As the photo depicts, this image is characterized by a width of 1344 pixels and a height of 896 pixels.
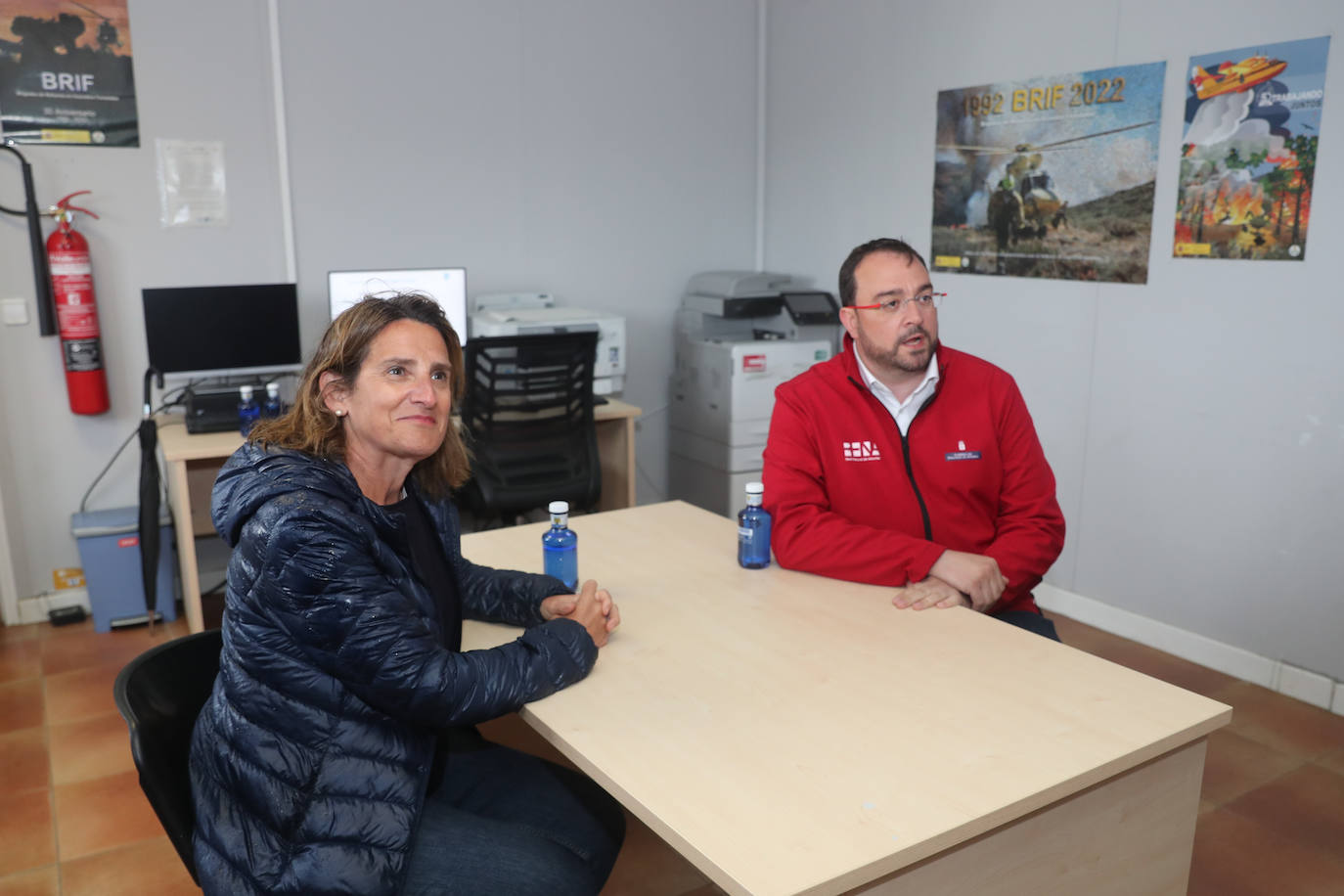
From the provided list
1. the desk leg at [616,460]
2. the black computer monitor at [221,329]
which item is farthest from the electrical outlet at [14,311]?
the desk leg at [616,460]

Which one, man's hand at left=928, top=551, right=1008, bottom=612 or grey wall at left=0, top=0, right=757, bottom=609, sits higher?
grey wall at left=0, top=0, right=757, bottom=609

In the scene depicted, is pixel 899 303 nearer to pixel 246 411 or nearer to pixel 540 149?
pixel 246 411

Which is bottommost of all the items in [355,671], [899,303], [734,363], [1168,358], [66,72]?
[355,671]

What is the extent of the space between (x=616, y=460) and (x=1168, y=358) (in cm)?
216

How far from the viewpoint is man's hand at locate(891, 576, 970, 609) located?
1.83m

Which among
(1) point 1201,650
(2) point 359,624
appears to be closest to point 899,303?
(2) point 359,624

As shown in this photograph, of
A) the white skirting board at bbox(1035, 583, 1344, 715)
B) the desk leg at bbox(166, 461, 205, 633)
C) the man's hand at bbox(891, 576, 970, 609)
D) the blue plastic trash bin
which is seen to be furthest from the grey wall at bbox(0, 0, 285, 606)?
the white skirting board at bbox(1035, 583, 1344, 715)

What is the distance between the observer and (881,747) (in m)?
1.32

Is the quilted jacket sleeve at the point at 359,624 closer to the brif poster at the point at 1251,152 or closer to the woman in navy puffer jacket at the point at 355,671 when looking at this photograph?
the woman in navy puffer jacket at the point at 355,671

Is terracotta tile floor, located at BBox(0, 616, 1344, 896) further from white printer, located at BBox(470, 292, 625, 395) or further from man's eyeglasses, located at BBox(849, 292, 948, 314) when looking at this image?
white printer, located at BBox(470, 292, 625, 395)

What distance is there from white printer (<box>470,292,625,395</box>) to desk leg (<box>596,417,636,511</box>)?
0.17 metres

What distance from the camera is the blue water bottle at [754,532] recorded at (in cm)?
200

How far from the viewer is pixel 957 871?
120cm

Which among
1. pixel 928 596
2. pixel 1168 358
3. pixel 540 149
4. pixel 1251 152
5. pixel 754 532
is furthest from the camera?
pixel 540 149
